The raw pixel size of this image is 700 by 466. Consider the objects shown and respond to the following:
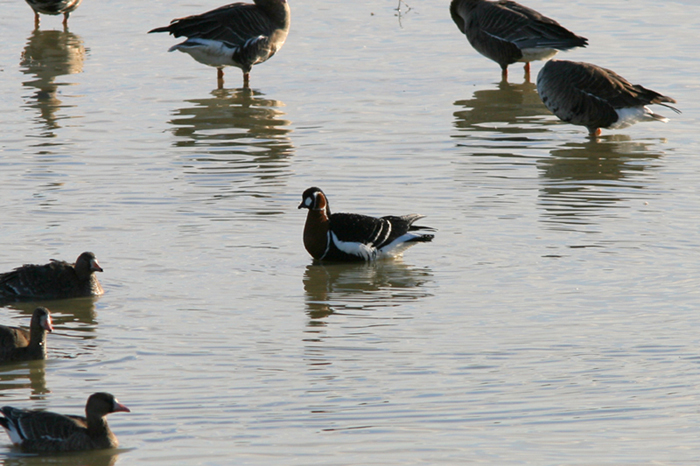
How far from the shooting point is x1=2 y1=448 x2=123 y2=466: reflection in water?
7.54 metres

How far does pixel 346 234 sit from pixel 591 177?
15.2 feet

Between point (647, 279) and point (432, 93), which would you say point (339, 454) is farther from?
point (432, 93)

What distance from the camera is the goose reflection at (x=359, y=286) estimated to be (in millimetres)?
10898

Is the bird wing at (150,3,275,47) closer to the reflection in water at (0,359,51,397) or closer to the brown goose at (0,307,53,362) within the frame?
the brown goose at (0,307,53,362)

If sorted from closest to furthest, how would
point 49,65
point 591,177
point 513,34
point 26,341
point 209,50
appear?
point 26,341 → point 591,177 → point 209,50 → point 513,34 → point 49,65

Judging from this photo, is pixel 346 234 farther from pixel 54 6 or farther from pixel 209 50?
pixel 54 6

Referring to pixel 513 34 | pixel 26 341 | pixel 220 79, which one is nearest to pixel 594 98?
pixel 513 34

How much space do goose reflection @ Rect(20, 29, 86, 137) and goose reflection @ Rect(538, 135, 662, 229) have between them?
7.56 meters

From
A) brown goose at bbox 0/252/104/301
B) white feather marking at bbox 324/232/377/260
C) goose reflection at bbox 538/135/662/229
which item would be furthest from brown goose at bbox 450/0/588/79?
brown goose at bbox 0/252/104/301

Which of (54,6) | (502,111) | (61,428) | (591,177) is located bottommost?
(61,428)

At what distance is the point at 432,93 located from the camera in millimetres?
20250

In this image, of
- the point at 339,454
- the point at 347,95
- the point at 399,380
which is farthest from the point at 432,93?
the point at 339,454

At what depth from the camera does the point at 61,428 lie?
7582 millimetres

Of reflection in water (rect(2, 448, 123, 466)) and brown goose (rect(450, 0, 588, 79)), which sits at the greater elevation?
brown goose (rect(450, 0, 588, 79))
